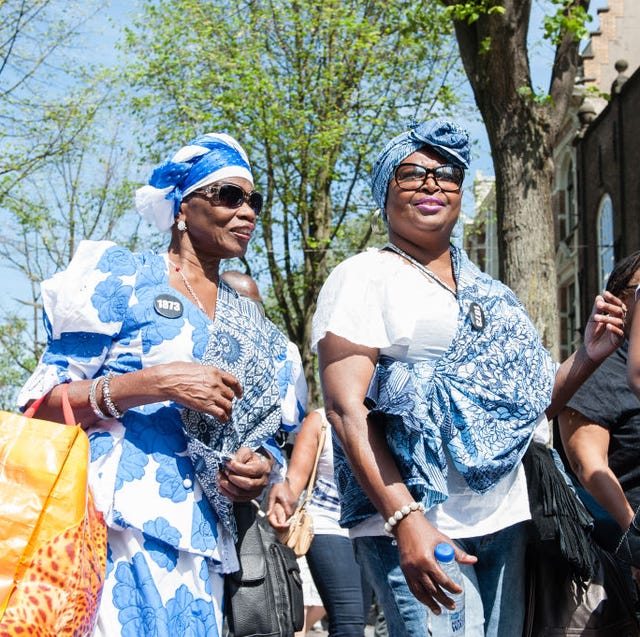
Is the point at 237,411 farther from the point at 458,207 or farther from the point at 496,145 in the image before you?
the point at 496,145

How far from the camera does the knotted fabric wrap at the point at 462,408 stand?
2.79 m

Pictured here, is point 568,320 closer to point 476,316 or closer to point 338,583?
point 338,583

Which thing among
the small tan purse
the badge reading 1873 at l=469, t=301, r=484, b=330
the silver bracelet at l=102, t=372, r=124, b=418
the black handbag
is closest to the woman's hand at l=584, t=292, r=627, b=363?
the badge reading 1873 at l=469, t=301, r=484, b=330

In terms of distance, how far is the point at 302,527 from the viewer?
18.4 feet

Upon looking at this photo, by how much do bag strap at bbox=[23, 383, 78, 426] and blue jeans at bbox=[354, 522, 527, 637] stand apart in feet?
3.01

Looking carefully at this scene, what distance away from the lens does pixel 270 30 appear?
67.7ft

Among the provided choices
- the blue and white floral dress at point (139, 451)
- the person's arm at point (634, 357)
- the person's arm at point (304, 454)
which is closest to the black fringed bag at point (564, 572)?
the person's arm at point (634, 357)

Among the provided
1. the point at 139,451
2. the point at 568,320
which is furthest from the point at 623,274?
the point at 568,320

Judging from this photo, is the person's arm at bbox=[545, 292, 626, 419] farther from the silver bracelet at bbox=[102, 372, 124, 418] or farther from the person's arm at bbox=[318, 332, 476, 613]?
the silver bracelet at bbox=[102, 372, 124, 418]

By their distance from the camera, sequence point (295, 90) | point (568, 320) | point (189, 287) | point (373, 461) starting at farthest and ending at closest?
point (568, 320)
point (295, 90)
point (189, 287)
point (373, 461)

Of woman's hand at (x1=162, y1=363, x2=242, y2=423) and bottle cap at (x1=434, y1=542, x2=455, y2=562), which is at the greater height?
woman's hand at (x1=162, y1=363, x2=242, y2=423)

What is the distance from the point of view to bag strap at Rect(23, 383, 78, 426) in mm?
2990

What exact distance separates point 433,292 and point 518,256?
612cm

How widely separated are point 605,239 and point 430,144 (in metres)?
26.5
